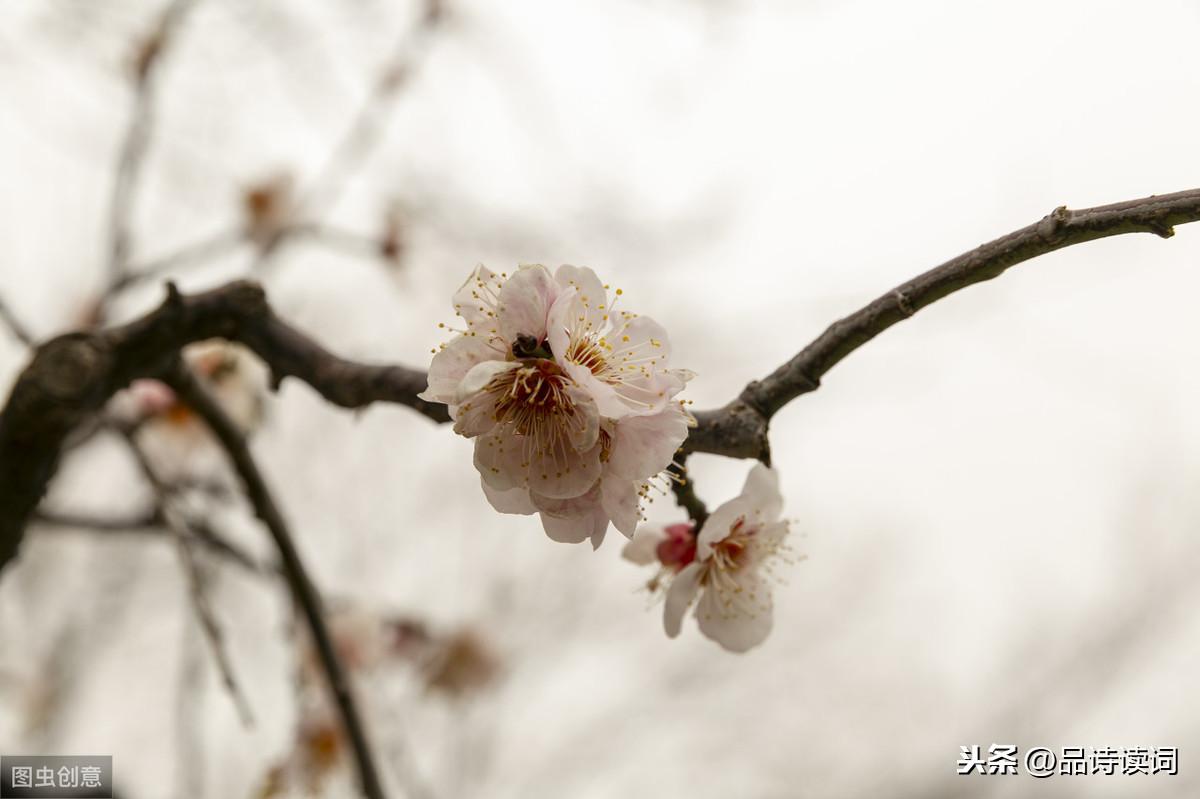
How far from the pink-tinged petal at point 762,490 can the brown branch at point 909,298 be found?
37 millimetres

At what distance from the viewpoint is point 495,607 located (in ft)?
8.81

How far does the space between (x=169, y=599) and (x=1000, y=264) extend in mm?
2608

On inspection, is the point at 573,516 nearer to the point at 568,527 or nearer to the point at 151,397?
the point at 568,527

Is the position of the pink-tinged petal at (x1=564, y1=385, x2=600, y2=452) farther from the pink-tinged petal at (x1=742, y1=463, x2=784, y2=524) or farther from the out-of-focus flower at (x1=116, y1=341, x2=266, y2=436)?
the out-of-focus flower at (x1=116, y1=341, x2=266, y2=436)

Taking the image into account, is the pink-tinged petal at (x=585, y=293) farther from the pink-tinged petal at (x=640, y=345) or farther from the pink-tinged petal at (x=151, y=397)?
the pink-tinged petal at (x=151, y=397)

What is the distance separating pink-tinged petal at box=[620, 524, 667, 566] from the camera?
61cm

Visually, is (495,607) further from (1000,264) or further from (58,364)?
(1000,264)

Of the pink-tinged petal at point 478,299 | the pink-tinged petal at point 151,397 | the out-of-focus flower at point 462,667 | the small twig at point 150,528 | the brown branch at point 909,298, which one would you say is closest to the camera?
the brown branch at point 909,298

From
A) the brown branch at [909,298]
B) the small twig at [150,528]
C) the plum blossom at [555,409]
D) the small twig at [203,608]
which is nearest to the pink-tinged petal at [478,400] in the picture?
the plum blossom at [555,409]

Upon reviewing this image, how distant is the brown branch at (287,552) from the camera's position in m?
0.78

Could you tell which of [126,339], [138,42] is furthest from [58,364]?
[138,42]

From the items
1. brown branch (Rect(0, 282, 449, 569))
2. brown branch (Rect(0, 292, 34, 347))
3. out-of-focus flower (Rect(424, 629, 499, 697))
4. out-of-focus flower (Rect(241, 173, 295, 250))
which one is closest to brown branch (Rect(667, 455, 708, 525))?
brown branch (Rect(0, 282, 449, 569))

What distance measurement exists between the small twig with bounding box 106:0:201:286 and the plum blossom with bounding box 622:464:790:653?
105 cm

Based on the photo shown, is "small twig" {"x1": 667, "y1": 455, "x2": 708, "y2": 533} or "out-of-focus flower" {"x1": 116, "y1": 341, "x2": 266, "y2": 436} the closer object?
"small twig" {"x1": 667, "y1": 455, "x2": 708, "y2": 533}
